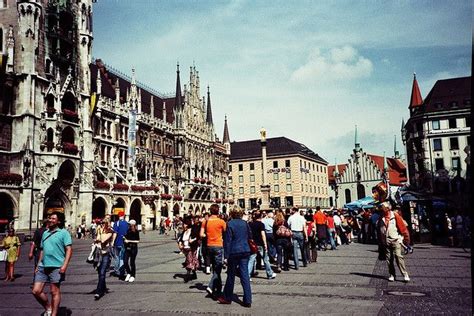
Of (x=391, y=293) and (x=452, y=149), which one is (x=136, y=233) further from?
(x=452, y=149)

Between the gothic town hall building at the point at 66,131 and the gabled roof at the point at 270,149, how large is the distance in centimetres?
3325

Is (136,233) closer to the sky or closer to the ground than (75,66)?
closer to the ground

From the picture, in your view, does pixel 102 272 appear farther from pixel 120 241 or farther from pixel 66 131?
pixel 66 131

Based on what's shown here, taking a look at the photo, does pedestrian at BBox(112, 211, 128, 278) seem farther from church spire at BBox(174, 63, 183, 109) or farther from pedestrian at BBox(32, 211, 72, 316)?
church spire at BBox(174, 63, 183, 109)

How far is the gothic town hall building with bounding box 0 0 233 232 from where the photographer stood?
31438 mm

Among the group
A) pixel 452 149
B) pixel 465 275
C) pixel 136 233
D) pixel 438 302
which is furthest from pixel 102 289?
pixel 452 149

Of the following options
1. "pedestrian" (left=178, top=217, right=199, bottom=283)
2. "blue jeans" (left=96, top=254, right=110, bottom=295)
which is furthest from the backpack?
"blue jeans" (left=96, top=254, right=110, bottom=295)

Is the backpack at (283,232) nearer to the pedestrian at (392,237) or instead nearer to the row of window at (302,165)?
the pedestrian at (392,237)

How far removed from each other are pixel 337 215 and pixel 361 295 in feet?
43.4

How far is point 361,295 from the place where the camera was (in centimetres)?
826

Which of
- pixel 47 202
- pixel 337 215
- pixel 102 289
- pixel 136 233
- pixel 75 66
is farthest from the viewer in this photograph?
pixel 75 66

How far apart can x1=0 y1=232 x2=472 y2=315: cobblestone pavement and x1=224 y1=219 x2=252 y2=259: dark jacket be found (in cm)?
108

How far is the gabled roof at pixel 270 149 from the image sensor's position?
80688 millimetres

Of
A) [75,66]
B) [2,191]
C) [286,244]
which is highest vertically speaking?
[75,66]
